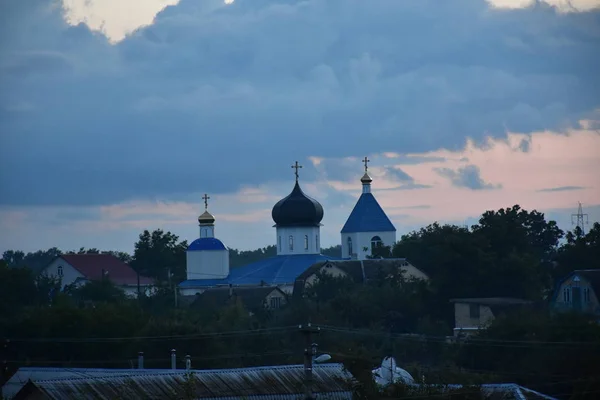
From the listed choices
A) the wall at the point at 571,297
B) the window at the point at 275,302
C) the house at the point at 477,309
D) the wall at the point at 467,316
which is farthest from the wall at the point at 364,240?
the wall at the point at 571,297

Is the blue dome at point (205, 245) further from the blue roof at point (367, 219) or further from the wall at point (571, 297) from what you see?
the wall at point (571, 297)

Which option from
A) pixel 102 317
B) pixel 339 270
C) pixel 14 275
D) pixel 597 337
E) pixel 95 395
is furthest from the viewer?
pixel 339 270

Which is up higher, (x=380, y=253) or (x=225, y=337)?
(x=380, y=253)

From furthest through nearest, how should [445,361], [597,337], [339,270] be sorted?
[339,270]
[445,361]
[597,337]

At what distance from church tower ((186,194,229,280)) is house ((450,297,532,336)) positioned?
26.7 m

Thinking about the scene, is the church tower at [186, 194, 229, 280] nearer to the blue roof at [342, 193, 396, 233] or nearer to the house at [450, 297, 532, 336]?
the blue roof at [342, 193, 396, 233]

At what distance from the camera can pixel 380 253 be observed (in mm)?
80250

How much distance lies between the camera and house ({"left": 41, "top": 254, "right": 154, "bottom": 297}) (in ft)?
299

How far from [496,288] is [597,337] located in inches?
802

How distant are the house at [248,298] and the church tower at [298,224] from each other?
7708 mm

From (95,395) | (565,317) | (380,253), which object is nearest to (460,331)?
(565,317)

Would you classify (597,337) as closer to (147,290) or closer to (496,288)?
(496,288)

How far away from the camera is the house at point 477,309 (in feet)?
180

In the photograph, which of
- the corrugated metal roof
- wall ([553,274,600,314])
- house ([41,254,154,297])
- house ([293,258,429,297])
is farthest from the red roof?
the corrugated metal roof
